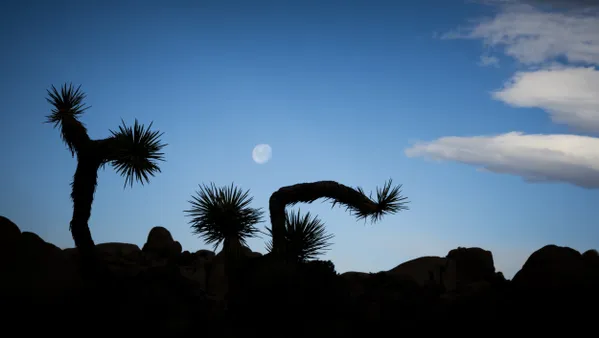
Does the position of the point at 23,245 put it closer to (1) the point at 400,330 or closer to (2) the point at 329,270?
(2) the point at 329,270

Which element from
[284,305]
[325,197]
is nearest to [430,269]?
[325,197]

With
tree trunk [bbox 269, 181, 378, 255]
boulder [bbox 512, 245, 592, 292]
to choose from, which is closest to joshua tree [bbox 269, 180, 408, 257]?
tree trunk [bbox 269, 181, 378, 255]

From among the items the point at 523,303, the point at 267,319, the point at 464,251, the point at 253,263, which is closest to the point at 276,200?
the point at 253,263

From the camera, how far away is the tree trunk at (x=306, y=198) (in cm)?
1432

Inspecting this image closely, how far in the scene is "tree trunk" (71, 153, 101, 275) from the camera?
533 inches

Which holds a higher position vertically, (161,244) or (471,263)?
(161,244)

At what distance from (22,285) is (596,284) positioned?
9.70 m

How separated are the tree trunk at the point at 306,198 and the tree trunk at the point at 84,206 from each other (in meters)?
4.50

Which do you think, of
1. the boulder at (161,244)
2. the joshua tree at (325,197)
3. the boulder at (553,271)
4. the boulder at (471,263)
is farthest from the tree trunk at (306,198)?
the boulder at (161,244)

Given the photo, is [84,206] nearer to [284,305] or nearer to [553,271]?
[284,305]

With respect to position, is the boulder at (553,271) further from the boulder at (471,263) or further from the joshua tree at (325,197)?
the boulder at (471,263)

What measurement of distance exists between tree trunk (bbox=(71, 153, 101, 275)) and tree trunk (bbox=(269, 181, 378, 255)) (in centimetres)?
450

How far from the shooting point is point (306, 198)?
14.7 m

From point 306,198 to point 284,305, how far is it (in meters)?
6.13
